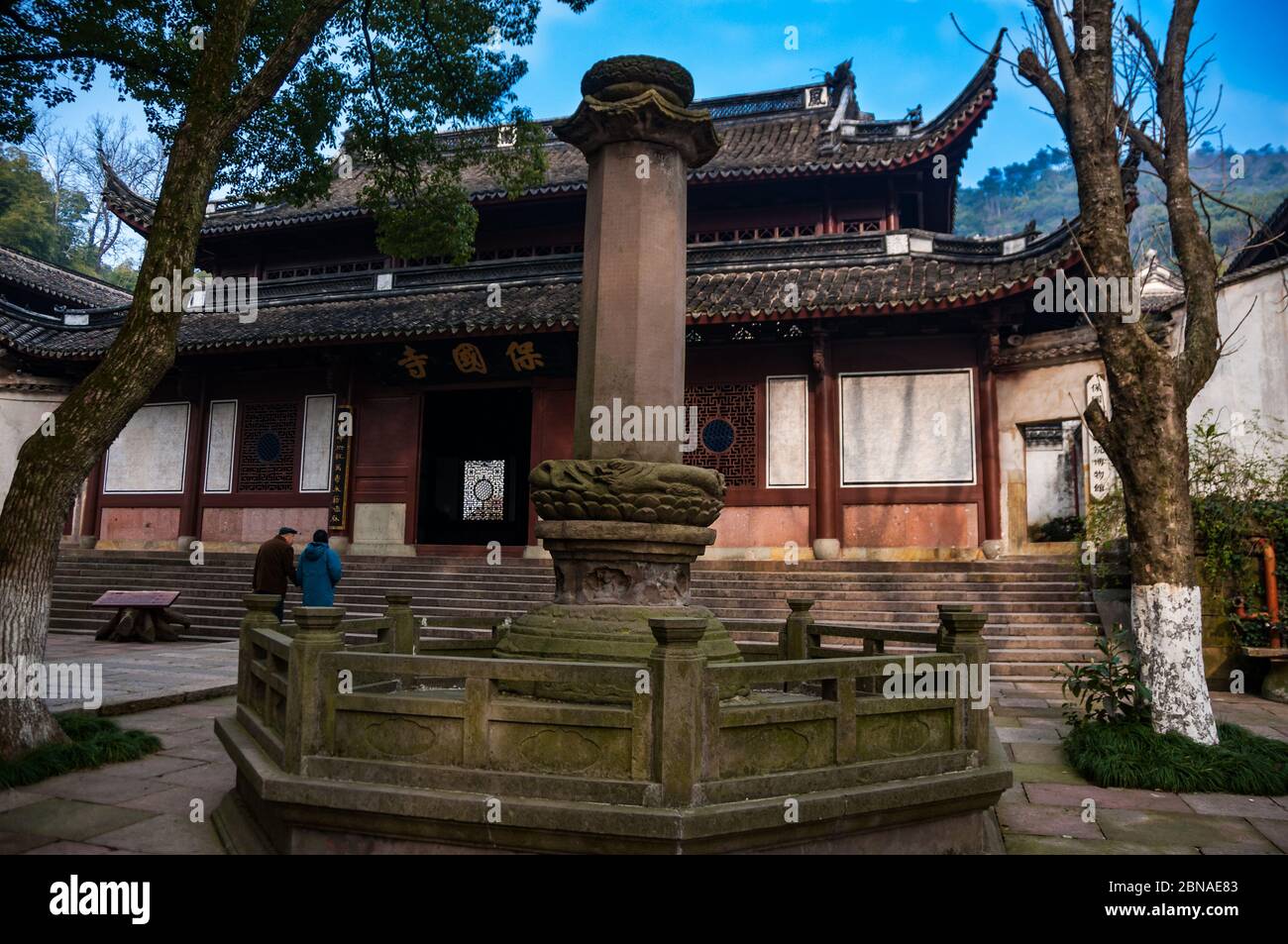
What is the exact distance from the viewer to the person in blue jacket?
885cm

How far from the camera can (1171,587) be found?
5.91 meters

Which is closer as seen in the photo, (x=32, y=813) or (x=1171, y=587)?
(x=32, y=813)

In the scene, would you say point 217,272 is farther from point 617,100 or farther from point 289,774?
point 289,774

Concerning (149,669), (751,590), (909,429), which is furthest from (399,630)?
(909,429)

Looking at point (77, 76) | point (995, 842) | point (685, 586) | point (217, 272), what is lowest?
point (995, 842)

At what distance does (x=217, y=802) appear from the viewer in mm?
4895

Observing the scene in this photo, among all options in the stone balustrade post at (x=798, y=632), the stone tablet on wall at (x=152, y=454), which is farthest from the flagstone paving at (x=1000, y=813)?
the stone tablet on wall at (x=152, y=454)

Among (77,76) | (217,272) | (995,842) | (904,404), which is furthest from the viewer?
(217,272)

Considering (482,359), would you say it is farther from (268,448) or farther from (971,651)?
(971,651)

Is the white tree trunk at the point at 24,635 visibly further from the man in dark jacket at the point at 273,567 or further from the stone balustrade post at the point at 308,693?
the man in dark jacket at the point at 273,567

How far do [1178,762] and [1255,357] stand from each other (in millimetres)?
11436

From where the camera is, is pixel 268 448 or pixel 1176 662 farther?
pixel 268 448

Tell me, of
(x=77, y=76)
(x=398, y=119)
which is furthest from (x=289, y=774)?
(x=398, y=119)
